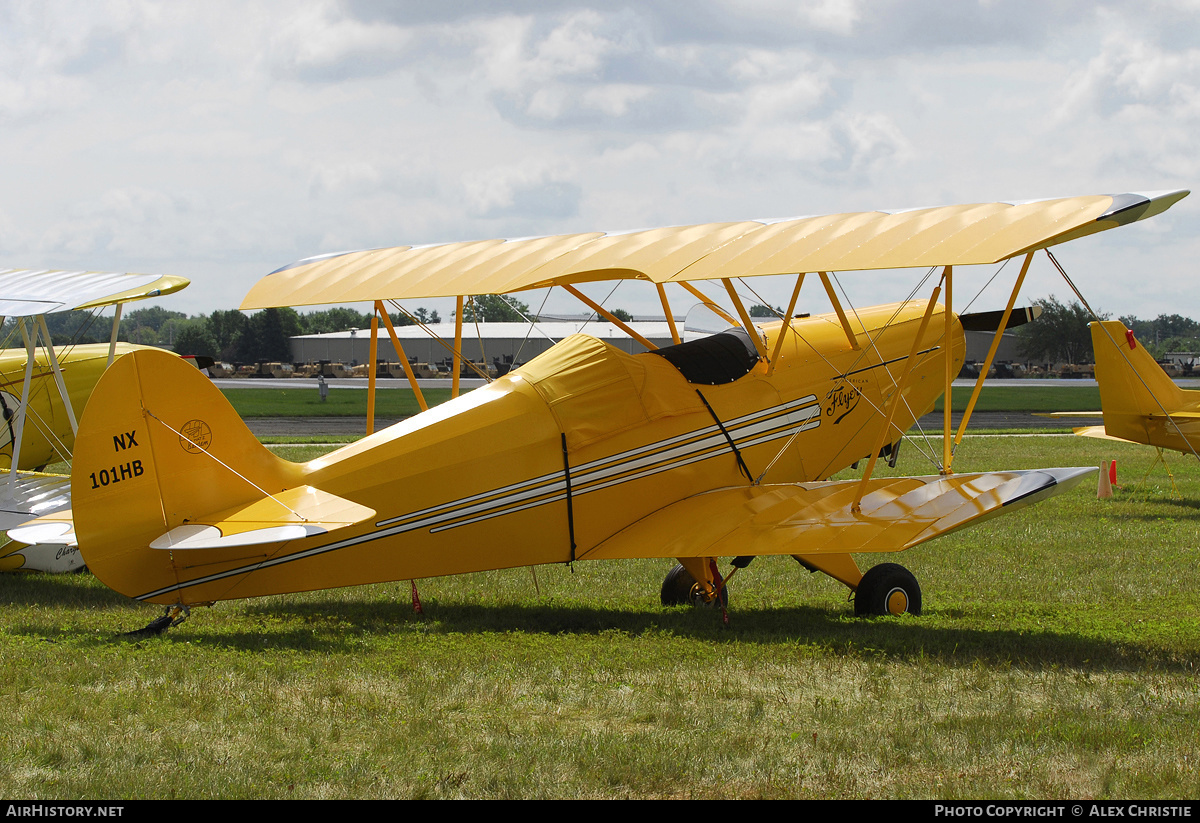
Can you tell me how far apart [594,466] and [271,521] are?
2162 mm

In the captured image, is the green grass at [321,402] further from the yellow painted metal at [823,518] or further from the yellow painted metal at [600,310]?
the yellow painted metal at [823,518]

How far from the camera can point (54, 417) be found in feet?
37.7

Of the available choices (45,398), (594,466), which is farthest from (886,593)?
(45,398)

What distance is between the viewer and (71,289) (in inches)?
361

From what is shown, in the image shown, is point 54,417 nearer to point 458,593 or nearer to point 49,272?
point 49,272

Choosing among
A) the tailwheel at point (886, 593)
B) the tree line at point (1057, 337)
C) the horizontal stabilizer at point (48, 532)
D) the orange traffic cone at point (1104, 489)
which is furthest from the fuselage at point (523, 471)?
the tree line at point (1057, 337)

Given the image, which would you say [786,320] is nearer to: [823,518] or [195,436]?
[823,518]

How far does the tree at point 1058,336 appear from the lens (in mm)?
75250

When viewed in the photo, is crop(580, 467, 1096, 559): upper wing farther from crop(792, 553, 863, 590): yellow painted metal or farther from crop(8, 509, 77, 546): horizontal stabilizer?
crop(8, 509, 77, 546): horizontal stabilizer

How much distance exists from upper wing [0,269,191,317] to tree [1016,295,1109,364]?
74116mm

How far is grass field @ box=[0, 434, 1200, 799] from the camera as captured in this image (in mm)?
4023

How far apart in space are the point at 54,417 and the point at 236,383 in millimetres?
46723

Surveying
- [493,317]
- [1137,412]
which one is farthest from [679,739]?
[493,317]

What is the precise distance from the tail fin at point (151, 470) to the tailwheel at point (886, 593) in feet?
12.8
